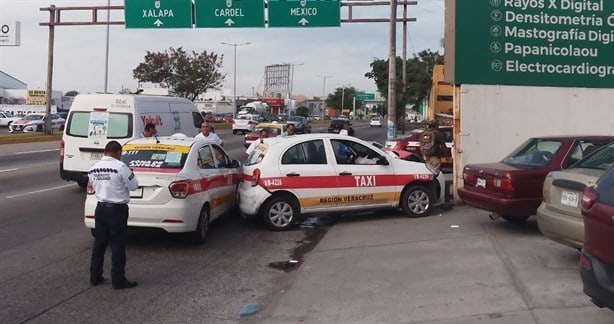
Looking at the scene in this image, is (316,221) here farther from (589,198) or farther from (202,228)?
(589,198)

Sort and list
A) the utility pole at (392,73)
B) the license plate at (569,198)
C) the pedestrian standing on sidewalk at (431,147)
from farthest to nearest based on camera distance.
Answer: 1. the utility pole at (392,73)
2. the pedestrian standing on sidewalk at (431,147)
3. the license plate at (569,198)

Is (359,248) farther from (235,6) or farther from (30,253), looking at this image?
(235,6)

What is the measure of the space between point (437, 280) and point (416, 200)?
4246 mm

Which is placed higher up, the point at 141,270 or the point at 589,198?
the point at 589,198

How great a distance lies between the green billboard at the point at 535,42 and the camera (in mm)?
12391

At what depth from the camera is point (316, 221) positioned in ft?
37.9

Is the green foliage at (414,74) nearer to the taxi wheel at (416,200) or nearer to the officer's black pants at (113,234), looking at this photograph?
the taxi wheel at (416,200)

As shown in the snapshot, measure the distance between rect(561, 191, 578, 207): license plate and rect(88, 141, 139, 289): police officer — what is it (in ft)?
15.3

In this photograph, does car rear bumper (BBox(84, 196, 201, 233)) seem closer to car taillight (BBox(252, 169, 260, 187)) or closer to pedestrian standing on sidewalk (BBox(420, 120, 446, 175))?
car taillight (BBox(252, 169, 260, 187))

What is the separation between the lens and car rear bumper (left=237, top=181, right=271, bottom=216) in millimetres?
10359

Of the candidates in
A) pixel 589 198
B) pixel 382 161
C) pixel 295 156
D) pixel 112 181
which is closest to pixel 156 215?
pixel 112 181

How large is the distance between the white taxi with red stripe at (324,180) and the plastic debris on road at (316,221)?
54cm

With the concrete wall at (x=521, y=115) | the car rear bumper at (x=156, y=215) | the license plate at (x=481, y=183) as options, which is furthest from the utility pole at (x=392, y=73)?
the car rear bumper at (x=156, y=215)

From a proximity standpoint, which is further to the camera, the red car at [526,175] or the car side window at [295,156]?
the car side window at [295,156]
